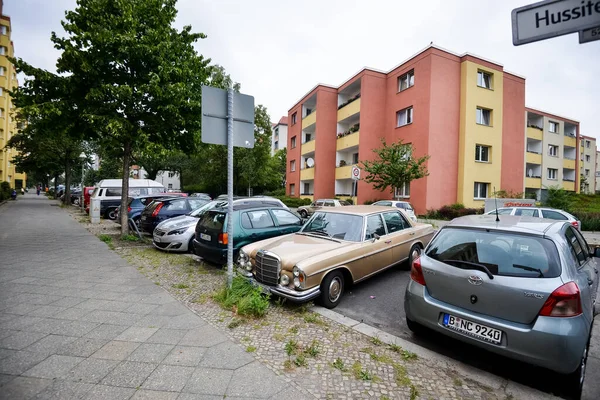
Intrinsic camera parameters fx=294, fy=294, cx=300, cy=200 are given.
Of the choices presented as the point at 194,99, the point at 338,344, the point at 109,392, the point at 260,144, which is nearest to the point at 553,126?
the point at 260,144

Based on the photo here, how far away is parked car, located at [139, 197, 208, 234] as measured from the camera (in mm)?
10445

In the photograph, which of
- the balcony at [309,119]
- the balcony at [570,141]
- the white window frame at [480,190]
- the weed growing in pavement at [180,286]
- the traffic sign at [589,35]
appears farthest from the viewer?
the balcony at [570,141]

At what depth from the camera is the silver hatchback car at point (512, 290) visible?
2.50 metres

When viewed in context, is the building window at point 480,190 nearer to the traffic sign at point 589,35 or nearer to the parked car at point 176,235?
the parked car at point 176,235

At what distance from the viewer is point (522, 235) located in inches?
120

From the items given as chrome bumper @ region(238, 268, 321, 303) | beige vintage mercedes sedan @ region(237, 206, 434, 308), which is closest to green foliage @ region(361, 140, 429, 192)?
beige vintage mercedes sedan @ region(237, 206, 434, 308)

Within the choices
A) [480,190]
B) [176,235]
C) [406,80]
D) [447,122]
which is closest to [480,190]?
[480,190]

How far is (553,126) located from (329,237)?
39.6 m

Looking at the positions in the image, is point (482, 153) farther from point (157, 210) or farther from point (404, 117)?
point (157, 210)

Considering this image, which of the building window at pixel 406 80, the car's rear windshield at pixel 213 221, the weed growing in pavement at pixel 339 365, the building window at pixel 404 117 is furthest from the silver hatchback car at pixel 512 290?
the building window at pixel 406 80

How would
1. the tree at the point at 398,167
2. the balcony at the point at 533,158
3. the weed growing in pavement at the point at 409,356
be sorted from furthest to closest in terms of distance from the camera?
1. the balcony at the point at 533,158
2. the tree at the point at 398,167
3. the weed growing in pavement at the point at 409,356

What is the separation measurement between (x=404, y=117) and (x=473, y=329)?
69.5ft

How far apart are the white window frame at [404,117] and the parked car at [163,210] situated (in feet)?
54.6

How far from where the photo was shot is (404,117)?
71.6 ft
